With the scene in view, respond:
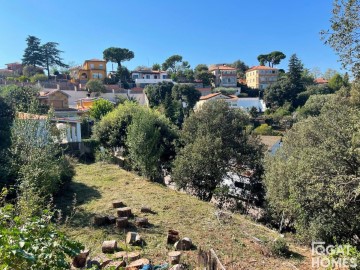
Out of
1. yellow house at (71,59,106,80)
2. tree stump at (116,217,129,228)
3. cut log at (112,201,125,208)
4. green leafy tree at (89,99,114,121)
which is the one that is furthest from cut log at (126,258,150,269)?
yellow house at (71,59,106,80)

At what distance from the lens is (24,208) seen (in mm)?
5379

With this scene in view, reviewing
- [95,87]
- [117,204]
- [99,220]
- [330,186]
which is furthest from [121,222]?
[95,87]

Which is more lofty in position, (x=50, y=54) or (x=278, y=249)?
(x=50, y=54)

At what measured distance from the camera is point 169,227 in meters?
7.57

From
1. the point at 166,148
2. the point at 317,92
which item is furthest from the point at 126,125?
the point at 317,92

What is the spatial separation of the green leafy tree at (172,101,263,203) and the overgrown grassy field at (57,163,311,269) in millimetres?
2044

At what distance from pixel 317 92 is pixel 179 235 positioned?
42.4m

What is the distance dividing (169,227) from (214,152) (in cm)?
572

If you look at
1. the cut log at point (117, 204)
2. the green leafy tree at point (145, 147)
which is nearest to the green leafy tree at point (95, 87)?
the green leafy tree at point (145, 147)

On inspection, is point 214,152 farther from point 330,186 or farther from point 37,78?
point 37,78

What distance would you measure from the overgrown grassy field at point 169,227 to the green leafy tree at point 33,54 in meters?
49.0

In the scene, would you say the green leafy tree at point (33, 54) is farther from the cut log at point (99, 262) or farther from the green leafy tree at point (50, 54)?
the cut log at point (99, 262)

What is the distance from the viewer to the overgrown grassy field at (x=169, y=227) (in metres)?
6.08

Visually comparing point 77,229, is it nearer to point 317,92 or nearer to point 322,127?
point 322,127
